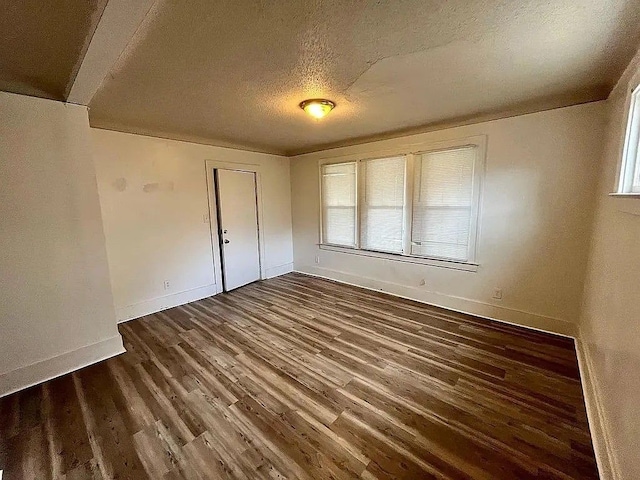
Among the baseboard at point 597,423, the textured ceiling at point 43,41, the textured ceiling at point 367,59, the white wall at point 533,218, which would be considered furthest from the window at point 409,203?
the textured ceiling at point 43,41

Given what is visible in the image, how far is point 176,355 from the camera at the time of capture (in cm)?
259

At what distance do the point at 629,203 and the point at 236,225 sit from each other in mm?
4331

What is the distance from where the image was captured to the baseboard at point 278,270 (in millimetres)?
5141

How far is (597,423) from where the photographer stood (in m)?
1.61

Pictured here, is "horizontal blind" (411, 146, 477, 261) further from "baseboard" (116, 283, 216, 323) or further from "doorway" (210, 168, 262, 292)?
"baseboard" (116, 283, 216, 323)

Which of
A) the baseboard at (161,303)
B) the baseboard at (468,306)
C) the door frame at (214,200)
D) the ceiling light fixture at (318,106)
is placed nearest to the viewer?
the ceiling light fixture at (318,106)

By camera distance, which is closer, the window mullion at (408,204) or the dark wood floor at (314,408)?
the dark wood floor at (314,408)

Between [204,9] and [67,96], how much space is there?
1733mm

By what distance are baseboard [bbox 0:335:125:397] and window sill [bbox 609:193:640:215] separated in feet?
12.9

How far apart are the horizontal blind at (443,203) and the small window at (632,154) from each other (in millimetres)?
1454

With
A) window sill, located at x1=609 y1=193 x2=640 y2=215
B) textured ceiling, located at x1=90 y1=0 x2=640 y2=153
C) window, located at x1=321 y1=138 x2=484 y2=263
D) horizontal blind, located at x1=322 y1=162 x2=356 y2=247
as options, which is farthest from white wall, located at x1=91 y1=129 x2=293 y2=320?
window sill, located at x1=609 y1=193 x2=640 y2=215

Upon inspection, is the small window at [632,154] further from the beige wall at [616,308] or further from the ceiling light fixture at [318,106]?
the ceiling light fixture at [318,106]

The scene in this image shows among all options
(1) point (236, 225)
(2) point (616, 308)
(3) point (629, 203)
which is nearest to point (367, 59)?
(3) point (629, 203)

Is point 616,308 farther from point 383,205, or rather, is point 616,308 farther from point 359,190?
point 359,190
